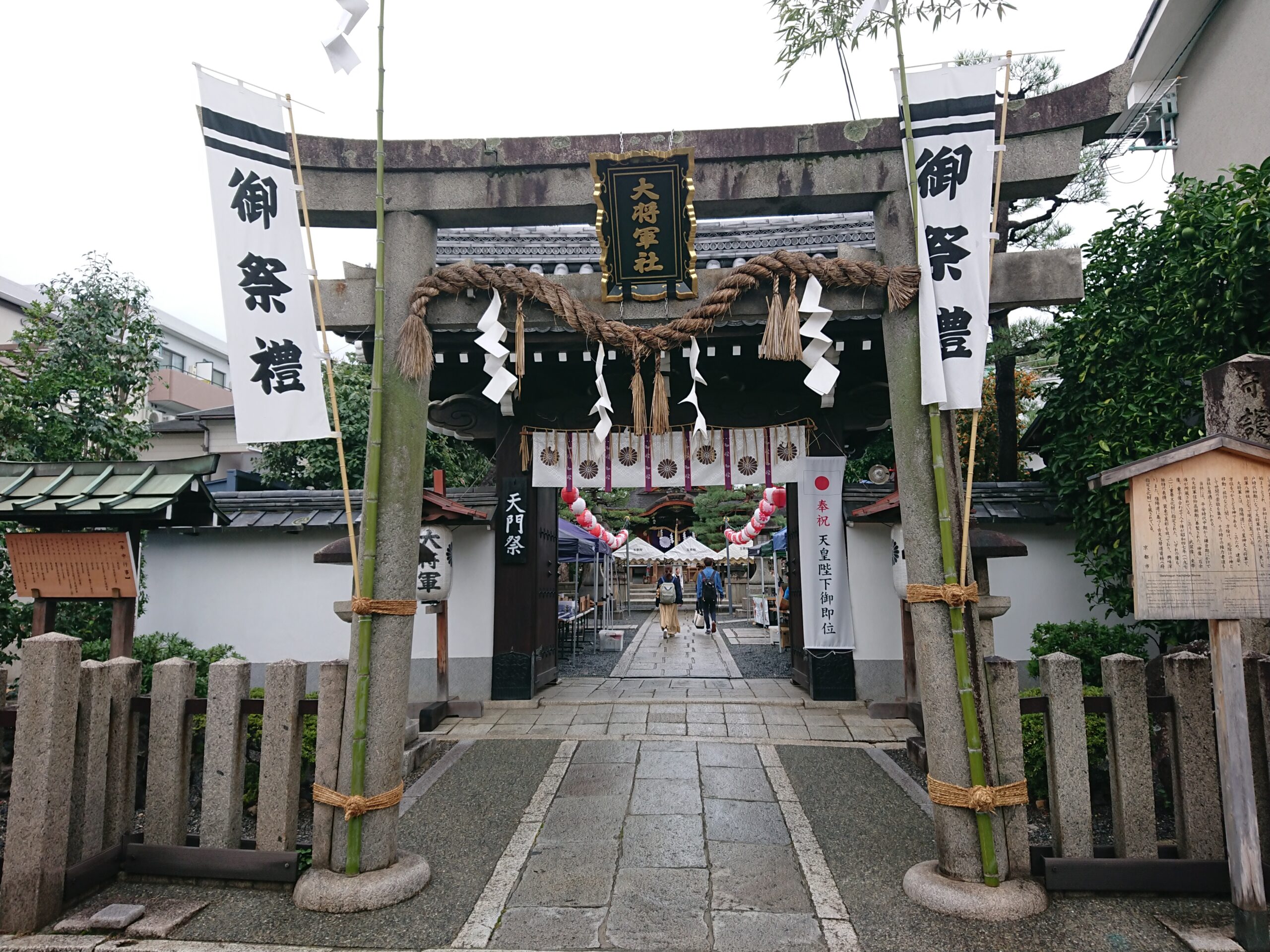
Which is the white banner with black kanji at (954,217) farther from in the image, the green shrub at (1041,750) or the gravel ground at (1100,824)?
the gravel ground at (1100,824)

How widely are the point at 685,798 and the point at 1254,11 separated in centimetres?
1470

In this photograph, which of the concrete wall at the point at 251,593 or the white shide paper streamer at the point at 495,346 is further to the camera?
the concrete wall at the point at 251,593

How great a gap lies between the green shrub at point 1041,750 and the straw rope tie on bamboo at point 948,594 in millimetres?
2135

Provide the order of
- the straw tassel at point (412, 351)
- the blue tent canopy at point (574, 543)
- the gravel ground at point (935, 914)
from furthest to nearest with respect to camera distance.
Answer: the blue tent canopy at point (574, 543)
the straw tassel at point (412, 351)
the gravel ground at point (935, 914)

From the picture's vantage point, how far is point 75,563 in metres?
6.79

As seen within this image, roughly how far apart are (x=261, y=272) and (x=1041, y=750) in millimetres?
7003

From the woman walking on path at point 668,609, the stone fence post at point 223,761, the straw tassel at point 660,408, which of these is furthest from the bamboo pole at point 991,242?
the woman walking on path at point 668,609

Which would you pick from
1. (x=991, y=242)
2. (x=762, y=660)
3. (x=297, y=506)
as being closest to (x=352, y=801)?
(x=991, y=242)

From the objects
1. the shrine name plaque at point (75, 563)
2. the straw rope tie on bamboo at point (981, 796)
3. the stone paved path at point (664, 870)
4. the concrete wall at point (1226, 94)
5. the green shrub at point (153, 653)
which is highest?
the concrete wall at point (1226, 94)

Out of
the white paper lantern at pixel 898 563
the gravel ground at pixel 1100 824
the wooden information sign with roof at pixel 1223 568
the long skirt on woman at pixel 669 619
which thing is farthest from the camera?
the long skirt on woman at pixel 669 619

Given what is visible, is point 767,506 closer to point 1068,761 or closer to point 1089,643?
point 1089,643

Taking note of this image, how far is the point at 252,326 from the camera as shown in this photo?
458cm

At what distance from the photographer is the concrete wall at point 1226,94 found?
36.6ft

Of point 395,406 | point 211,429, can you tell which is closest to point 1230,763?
point 395,406
